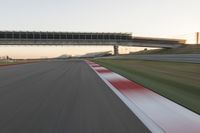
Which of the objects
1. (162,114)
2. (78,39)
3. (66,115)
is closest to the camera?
(66,115)

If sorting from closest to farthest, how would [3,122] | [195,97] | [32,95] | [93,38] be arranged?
[3,122] < [195,97] < [32,95] < [93,38]

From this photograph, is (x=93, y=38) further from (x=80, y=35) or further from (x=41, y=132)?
(x=41, y=132)

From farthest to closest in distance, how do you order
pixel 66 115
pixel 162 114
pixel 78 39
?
pixel 78 39
pixel 162 114
pixel 66 115

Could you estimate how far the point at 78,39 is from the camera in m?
100

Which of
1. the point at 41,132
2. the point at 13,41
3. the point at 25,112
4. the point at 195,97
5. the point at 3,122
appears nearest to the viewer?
the point at 41,132

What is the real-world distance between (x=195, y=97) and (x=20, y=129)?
5133 millimetres

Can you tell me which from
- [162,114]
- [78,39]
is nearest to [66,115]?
[162,114]

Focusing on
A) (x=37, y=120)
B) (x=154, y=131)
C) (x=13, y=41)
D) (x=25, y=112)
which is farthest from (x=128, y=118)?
(x=13, y=41)

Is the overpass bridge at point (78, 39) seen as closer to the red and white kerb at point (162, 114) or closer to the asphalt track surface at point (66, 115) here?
the asphalt track surface at point (66, 115)

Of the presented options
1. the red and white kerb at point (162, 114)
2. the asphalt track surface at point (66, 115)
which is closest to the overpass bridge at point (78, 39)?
the asphalt track surface at point (66, 115)

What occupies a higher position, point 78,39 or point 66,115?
point 78,39

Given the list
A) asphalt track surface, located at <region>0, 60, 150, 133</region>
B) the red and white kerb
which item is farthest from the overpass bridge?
the red and white kerb

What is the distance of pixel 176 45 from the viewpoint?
4267 inches

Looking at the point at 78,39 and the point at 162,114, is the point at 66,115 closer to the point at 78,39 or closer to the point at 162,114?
the point at 162,114
